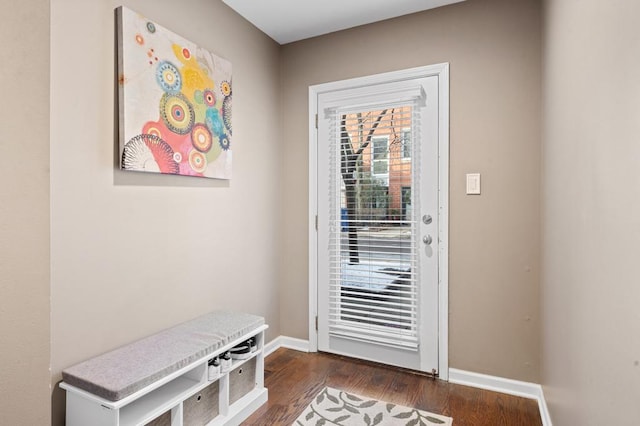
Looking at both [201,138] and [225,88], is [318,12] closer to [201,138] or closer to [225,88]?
[225,88]

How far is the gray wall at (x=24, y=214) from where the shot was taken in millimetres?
884

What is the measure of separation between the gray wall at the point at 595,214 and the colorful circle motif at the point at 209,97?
6.11 ft

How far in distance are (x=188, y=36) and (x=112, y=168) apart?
0.97 meters

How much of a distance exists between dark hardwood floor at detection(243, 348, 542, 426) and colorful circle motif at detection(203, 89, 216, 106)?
1863mm

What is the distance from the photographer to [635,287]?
30.0 inches

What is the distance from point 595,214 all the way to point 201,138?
6.35ft

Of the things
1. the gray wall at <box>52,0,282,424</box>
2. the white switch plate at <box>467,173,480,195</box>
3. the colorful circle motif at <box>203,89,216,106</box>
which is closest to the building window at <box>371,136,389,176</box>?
the white switch plate at <box>467,173,480,195</box>

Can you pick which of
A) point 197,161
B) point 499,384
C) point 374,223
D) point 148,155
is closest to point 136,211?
point 148,155

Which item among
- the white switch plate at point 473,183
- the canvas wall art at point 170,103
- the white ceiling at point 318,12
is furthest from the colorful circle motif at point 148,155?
the white switch plate at point 473,183

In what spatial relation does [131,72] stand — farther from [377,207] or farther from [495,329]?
[495,329]

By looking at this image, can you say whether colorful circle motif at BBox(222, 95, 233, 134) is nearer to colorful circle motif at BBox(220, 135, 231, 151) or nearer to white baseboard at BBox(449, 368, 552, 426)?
colorful circle motif at BBox(220, 135, 231, 151)

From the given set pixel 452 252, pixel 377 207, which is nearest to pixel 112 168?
pixel 377 207

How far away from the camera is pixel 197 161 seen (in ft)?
6.96

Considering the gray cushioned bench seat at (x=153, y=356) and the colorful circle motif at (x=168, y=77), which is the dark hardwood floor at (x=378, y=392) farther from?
the colorful circle motif at (x=168, y=77)
